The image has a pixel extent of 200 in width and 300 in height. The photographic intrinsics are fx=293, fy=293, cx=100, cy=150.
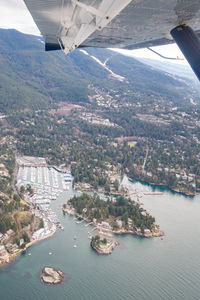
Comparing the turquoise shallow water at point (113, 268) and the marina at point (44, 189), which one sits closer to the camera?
the turquoise shallow water at point (113, 268)

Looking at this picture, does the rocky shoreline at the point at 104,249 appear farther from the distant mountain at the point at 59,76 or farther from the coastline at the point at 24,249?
the distant mountain at the point at 59,76

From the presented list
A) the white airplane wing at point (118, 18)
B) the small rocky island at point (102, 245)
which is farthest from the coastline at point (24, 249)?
the white airplane wing at point (118, 18)

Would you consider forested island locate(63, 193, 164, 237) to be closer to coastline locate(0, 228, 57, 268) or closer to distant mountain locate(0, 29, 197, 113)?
coastline locate(0, 228, 57, 268)

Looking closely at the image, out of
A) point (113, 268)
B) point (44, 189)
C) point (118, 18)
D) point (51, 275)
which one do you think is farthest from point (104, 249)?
point (118, 18)

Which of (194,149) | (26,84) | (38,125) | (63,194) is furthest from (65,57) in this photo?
(63,194)

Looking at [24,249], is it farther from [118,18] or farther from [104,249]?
[118,18]

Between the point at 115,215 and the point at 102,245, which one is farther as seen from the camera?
the point at 115,215
